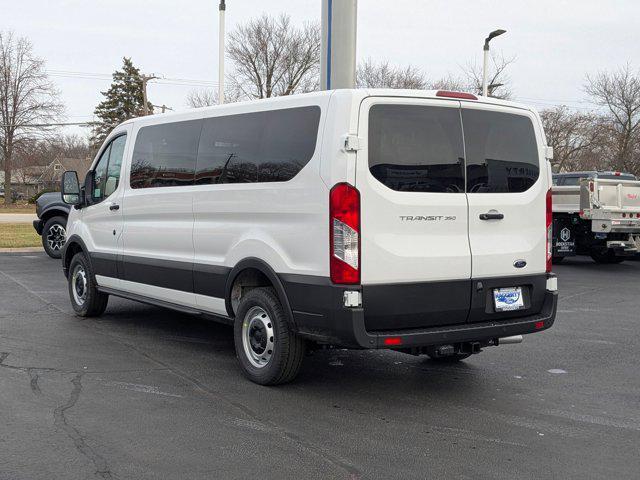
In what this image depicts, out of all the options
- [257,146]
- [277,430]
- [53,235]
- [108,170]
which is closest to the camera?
[277,430]

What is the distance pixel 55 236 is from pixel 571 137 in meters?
44.8

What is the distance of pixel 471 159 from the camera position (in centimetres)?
538

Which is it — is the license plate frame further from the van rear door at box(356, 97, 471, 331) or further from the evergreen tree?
the evergreen tree

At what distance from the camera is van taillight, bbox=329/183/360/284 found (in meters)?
4.86

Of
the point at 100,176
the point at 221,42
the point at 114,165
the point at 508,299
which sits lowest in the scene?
the point at 508,299

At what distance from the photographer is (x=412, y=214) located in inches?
200

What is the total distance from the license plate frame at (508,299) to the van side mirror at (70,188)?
5.18 m

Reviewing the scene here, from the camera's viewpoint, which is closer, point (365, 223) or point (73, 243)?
point (365, 223)

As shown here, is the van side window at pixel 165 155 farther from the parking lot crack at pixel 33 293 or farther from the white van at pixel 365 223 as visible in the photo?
the parking lot crack at pixel 33 293

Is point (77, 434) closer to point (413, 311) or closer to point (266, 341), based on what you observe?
point (266, 341)

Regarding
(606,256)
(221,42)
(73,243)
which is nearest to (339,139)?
(73,243)

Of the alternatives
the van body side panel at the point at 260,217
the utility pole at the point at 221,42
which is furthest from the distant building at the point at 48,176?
the van body side panel at the point at 260,217

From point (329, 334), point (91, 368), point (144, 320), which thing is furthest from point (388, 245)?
point (144, 320)

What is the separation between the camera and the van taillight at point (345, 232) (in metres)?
4.86
